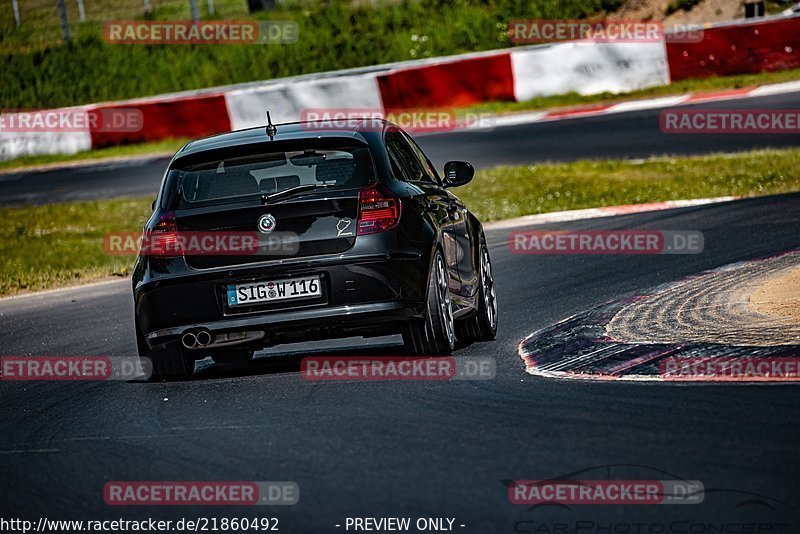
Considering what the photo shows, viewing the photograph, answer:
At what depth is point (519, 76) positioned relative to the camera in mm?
28703

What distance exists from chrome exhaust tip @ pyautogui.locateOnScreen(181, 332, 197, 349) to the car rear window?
72cm

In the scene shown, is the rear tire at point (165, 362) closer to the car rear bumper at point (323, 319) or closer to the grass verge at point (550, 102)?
the car rear bumper at point (323, 319)

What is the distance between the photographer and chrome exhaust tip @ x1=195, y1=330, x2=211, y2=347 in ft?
27.3

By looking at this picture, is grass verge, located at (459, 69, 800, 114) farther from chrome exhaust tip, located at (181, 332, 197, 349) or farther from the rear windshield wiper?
chrome exhaust tip, located at (181, 332, 197, 349)

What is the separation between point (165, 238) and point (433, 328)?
1.56 m

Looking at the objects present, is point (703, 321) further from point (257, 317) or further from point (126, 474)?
point (126, 474)

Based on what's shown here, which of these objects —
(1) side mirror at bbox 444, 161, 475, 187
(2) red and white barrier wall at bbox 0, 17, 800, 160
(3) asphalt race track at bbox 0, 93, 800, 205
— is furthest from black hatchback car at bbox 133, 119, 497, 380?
(2) red and white barrier wall at bbox 0, 17, 800, 160

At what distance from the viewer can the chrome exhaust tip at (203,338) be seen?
831cm

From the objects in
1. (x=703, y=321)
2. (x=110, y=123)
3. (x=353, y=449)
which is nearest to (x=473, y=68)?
(x=110, y=123)

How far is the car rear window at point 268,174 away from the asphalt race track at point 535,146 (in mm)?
13171

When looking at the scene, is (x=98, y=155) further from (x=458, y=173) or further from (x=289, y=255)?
(x=289, y=255)

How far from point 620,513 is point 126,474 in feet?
7.12

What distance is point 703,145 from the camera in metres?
21.7

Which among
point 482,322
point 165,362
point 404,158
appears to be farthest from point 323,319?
point 482,322
